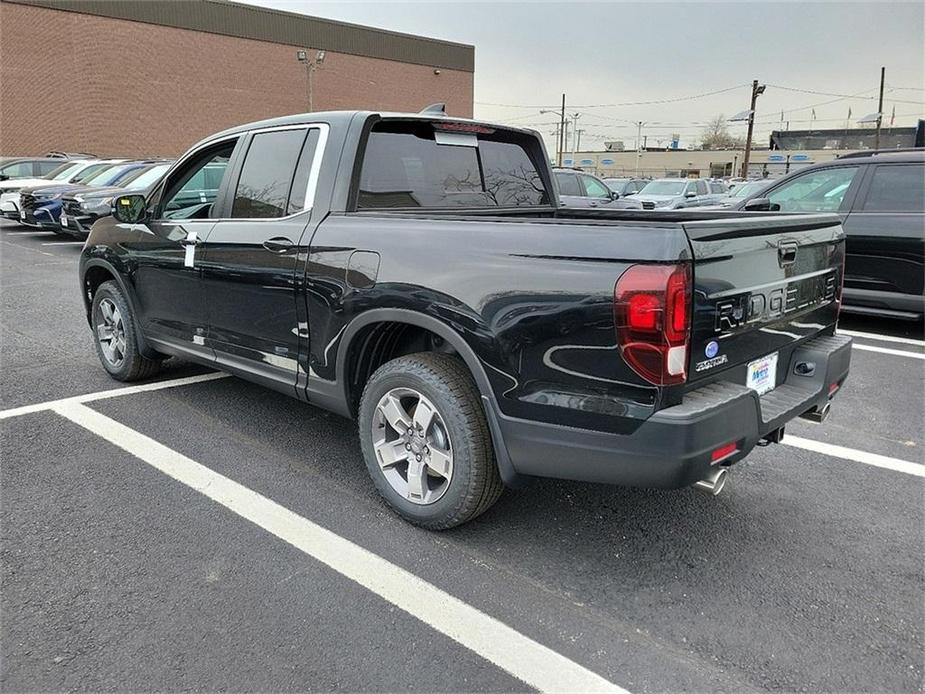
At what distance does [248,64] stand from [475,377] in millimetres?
48291

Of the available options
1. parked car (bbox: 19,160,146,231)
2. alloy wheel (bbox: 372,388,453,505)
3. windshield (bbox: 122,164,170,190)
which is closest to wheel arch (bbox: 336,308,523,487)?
Answer: alloy wheel (bbox: 372,388,453,505)

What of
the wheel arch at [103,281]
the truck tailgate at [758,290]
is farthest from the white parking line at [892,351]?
the wheel arch at [103,281]

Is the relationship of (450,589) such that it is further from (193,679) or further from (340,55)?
(340,55)

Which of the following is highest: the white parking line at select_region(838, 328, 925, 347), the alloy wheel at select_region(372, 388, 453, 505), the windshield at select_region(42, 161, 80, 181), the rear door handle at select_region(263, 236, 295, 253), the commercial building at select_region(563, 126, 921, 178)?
the commercial building at select_region(563, 126, 921, 178)

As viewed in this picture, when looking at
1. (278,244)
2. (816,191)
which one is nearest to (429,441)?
A: (278,244)

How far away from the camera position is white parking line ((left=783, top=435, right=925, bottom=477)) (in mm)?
3947

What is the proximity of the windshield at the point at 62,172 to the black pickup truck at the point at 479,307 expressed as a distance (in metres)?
16.3

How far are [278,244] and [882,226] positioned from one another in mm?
6313

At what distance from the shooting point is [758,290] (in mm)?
2746

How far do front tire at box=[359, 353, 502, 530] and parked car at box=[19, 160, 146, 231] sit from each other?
44.3 feet

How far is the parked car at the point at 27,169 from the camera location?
2000 cm

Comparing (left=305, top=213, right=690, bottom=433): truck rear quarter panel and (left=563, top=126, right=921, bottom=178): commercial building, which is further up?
(left=563, top=126, right=921, bottom=178): commercial building

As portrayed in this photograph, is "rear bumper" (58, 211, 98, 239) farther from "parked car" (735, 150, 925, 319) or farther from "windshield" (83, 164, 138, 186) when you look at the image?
"parked car" (735, 150, 925, 319)

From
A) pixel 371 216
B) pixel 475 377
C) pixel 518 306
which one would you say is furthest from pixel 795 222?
pixel 371 216
